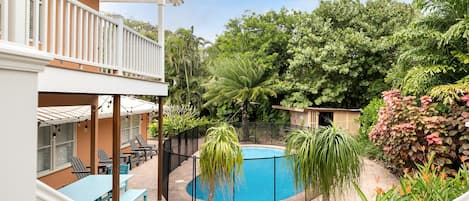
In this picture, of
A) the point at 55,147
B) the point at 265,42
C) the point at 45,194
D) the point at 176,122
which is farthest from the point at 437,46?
the point at 265,42

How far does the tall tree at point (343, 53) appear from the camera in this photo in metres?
19.5

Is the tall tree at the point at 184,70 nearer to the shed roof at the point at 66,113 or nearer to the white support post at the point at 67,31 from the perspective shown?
the shed roof at the point at 66,113

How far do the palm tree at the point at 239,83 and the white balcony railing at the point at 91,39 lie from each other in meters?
14.8

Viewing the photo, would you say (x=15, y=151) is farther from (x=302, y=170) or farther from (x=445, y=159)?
(x=445, y=159)

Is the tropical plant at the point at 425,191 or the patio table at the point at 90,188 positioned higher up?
the tropical plant at the point at 425,191

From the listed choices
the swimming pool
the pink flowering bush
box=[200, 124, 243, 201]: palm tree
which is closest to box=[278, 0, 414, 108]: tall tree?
the swimming pool

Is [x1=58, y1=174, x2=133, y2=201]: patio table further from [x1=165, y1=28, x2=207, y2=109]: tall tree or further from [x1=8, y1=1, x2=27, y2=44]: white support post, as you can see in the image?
[x1=165, y1=28, x2=207, y2=109]: tall tree

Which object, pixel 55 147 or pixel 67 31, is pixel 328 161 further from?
pixel 55 147

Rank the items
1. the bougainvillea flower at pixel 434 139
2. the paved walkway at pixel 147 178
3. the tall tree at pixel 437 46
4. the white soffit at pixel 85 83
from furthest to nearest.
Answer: the tall tree at pixel 437 46 → the paved walkway at pixel 147 178 → the bougainvillea flower at pixel 434 139 → the white soffit at pixel 85 83

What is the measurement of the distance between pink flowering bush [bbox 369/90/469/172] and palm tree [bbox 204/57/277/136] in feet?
43.4

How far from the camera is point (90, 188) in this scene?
6426 millimetres

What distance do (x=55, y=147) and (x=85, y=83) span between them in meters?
5.59

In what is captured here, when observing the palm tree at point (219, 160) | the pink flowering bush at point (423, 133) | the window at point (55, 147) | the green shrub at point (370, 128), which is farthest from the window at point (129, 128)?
the pink flowering bush at point (423, 133)

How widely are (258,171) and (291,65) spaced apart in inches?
433
